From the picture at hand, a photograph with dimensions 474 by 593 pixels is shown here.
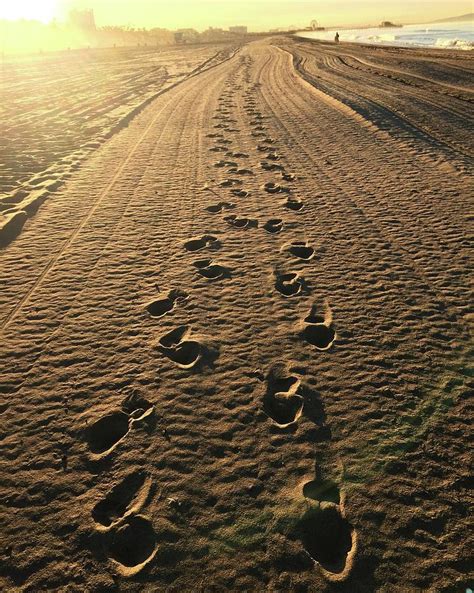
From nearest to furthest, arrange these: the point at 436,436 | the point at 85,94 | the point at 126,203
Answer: the point at 436,436 → the point at 126,203 → the point at 85,94

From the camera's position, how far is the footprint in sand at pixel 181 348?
259 cm

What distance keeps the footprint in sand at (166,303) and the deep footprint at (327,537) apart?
1.68 metres

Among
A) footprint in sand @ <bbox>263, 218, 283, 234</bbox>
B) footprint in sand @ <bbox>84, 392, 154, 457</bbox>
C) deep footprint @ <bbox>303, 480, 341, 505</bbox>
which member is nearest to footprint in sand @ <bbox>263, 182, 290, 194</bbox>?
footprint in sand @ <bbox>263, 218, 283, 234</bbox>

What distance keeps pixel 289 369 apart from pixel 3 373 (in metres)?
1.67

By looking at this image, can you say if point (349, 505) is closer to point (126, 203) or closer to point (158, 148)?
point (126, 203)

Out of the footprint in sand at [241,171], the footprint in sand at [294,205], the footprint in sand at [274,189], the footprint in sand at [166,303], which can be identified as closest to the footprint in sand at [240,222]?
the footprint in sand at [294,205]

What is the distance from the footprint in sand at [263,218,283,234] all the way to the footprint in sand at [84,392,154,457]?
234cm

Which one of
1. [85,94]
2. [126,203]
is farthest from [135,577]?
[85,94]

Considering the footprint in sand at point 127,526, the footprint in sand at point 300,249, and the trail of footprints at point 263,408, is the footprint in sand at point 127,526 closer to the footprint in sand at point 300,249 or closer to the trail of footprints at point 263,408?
the trail of footprints at point 263,408

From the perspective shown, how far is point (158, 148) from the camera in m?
6.83

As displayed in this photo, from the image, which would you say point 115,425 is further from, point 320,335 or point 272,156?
point 272,156

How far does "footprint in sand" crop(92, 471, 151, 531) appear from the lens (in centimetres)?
178

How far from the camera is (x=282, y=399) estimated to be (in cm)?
231

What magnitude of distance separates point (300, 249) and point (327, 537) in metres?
2.51
